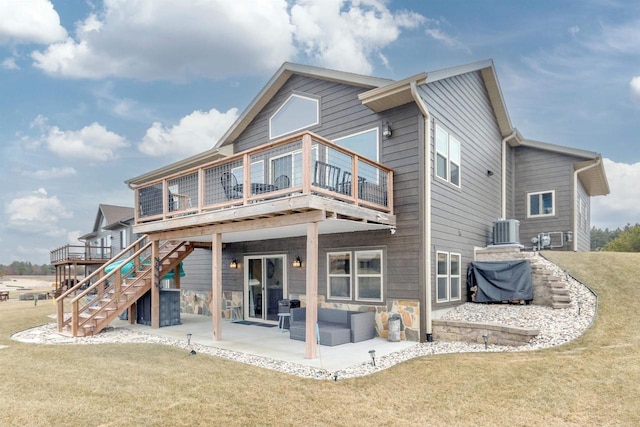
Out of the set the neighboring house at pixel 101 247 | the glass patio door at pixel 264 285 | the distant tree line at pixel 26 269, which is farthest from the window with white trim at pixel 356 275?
the distant tree line at pixel 26 269

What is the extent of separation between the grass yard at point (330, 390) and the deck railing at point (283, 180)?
3.18 m

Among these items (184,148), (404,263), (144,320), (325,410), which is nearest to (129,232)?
(184,148)

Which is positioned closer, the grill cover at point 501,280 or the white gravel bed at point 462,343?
the white gravel bed at point 462,343

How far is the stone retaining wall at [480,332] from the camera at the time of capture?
24.8ft

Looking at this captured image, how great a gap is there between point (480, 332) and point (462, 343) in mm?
432

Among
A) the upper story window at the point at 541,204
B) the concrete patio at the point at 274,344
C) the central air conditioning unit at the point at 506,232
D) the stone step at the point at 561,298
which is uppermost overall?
the upper story window at the point at 541,204

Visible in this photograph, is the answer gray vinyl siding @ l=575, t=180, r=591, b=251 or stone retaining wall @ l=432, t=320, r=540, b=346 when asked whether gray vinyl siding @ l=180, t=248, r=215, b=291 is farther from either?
gray vinyl siding @ l=575, t=180, r=591, b=251

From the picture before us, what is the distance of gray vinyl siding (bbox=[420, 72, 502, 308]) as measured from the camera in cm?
933

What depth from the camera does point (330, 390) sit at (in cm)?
527

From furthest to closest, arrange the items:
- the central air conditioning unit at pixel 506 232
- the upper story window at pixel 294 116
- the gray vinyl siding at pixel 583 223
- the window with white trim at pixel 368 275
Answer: the gray vinyl siding at pixel 583 223 → the central air conditioning unit at pixel 506 232 → the upper story window at pixel 294 116 → the window with white trim at pixel 368 275

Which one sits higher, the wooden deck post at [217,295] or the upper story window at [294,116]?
the upper story window at [294,116]

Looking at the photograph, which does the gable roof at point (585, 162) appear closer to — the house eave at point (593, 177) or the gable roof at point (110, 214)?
the house eave at point (593, 177)

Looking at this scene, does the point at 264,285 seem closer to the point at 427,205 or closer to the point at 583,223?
the point at 427,205

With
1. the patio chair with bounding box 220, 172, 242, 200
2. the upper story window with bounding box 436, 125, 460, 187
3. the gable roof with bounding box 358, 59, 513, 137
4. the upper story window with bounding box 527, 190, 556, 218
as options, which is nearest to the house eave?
the upper story window with bounding box 527, 190, 556, 218
